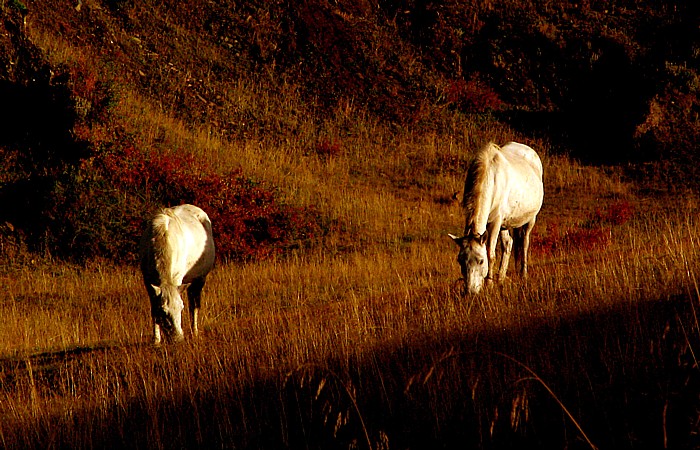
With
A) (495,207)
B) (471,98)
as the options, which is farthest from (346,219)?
(471,98)

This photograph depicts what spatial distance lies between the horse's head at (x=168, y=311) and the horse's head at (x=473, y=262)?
371cm

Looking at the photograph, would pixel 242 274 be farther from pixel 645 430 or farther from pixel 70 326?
pixel 645 430

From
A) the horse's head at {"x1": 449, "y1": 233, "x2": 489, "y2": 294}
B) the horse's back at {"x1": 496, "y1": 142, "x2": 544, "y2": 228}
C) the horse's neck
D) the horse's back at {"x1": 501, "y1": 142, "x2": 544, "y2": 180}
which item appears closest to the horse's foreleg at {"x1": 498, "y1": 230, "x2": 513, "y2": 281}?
the horse's back at {"x1": 496, "y1": 142, "x2": 544, "y2": 228}

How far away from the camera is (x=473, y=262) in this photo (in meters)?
10.3

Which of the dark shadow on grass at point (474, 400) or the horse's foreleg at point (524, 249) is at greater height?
the dark shadow on grass at point (474, 400)

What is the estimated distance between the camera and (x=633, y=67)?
98.9 feet

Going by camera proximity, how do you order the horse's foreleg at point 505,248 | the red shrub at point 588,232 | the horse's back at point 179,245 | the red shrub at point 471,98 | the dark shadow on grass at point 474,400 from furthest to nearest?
the red shrub at point 471,98 < the red shrub at point 588,232 < the horse's foreleg at point 505,248 < the horse's back at point 179,245 < the dark shadow on grass at point 474,400

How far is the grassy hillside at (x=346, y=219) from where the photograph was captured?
580 cm

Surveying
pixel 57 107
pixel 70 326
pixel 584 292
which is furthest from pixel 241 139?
pixel 584 292

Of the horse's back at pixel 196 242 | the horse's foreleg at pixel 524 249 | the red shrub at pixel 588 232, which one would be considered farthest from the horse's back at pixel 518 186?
the horse's back at pixel 196 242

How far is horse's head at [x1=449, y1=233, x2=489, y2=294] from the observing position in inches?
401

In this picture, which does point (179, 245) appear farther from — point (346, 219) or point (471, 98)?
Answer: point (471, 98)

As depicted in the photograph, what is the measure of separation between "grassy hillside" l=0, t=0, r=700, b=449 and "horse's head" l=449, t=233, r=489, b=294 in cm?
45

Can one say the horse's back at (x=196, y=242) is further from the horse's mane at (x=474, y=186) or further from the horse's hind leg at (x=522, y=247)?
the horse's hind leg at (x=522, y=247)
